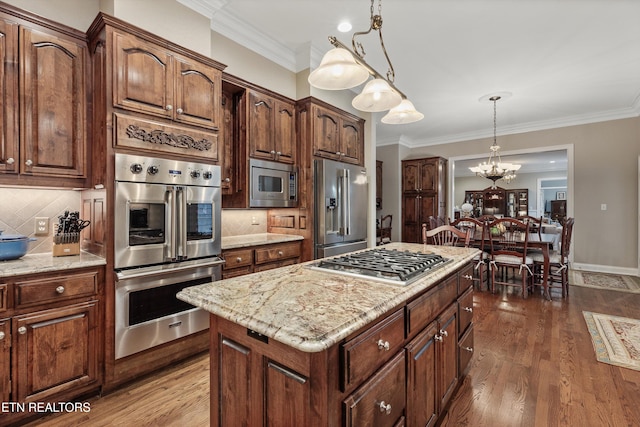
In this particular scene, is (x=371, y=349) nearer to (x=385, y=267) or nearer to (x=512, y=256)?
(x=385, y=267)

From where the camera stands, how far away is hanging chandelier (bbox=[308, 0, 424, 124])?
1.56 metres

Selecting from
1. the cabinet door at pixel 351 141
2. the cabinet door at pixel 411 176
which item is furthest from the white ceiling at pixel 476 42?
the cabinet door at pixel 411 176

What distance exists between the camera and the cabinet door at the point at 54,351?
1627mm

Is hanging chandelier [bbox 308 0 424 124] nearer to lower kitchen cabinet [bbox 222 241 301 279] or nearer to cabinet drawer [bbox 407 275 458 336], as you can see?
cabinet drawer [bbox 407 275 458 336]

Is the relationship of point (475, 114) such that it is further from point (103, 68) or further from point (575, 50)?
point (103, 68)

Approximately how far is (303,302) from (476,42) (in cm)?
336

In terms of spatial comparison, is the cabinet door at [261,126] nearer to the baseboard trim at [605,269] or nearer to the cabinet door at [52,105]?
the cabinet door at [52,105]

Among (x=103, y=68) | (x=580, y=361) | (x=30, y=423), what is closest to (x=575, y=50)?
(x=580, y=361)

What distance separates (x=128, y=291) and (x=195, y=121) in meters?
1.31

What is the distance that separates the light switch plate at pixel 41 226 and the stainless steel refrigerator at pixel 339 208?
2.21 metres

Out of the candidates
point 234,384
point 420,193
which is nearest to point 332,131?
point 234,384

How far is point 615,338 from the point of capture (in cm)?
270

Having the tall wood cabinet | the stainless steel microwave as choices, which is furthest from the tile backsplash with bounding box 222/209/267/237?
the tall wood cabinet

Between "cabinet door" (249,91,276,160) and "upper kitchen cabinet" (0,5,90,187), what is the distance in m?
1.33
